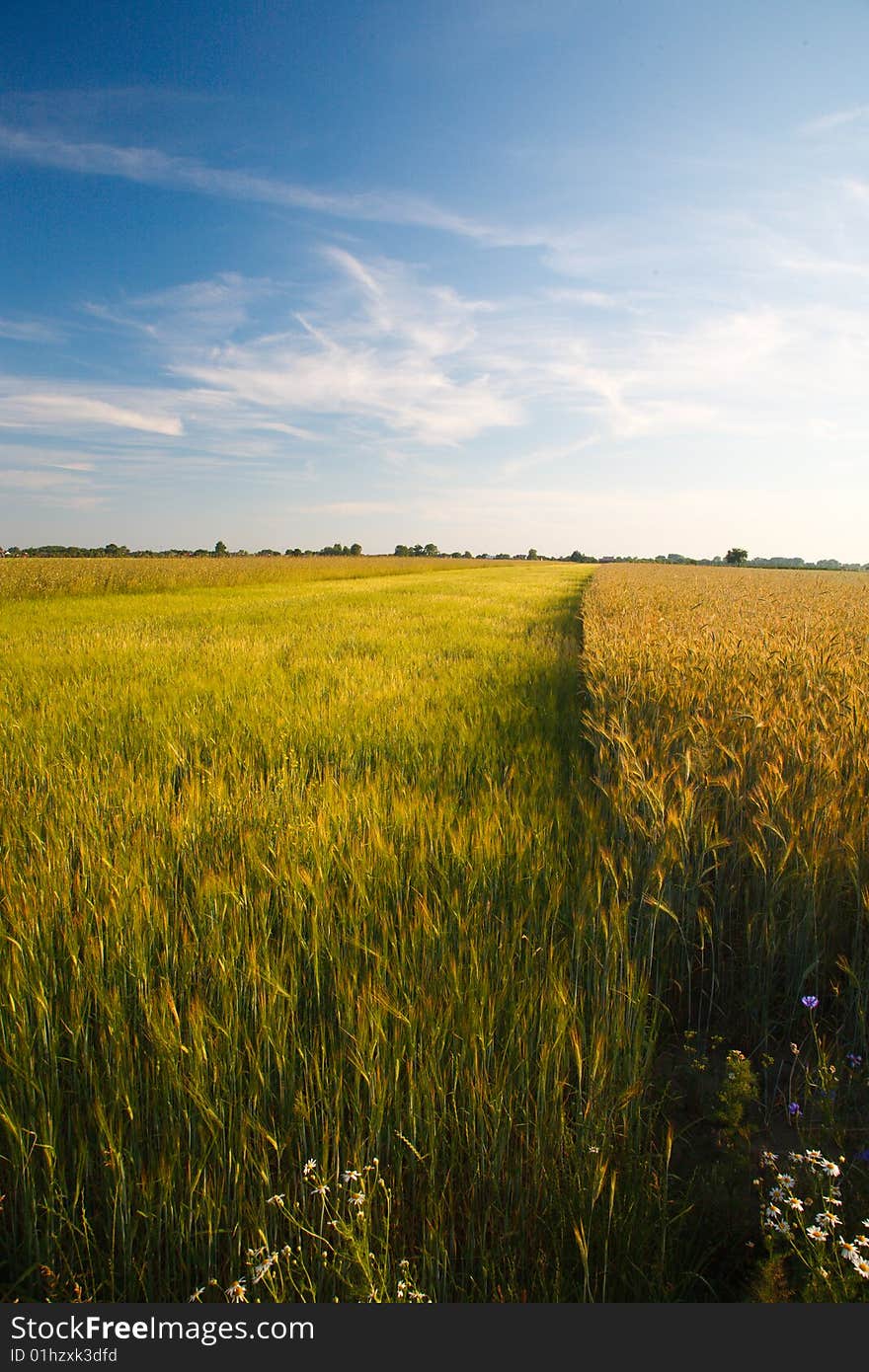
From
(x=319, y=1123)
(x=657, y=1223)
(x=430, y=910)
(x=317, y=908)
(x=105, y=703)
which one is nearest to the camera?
(x=657, y=1223)

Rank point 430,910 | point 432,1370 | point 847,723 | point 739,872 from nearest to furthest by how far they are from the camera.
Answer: point 432,1370
point 430,910
point 739,872
point 847,723

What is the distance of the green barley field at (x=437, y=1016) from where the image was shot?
1.14m

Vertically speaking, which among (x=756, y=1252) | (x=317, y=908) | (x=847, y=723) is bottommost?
(x=756, y=1252)

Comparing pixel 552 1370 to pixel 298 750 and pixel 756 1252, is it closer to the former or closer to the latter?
pixel 756 1252

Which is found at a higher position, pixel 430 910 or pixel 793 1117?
pixel 430 910

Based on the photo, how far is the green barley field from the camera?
3.73 ft

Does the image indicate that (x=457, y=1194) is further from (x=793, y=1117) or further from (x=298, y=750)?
(x=298, y=750)

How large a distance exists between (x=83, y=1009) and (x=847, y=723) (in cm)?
336

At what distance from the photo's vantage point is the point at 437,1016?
143cm

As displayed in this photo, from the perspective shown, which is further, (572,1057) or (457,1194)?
(572,1057)

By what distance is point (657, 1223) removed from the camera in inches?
46.2

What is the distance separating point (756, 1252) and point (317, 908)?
1.25m

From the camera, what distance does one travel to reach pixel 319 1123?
4.37 ft

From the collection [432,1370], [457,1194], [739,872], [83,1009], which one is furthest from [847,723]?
[83,1009]
